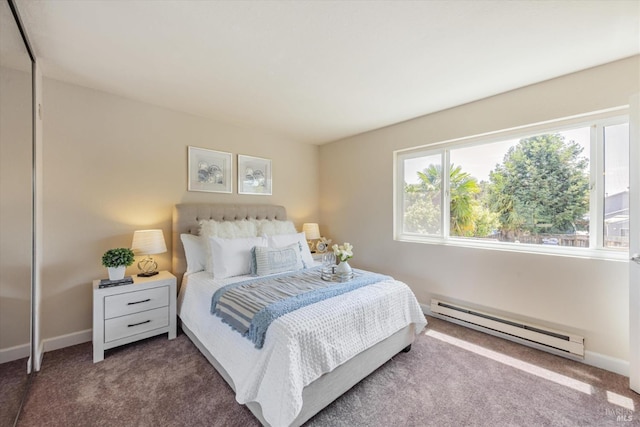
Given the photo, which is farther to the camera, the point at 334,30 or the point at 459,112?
the point at 459,112

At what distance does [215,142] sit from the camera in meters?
3.26

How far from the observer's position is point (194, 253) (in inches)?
107

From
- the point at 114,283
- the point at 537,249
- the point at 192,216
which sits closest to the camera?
the point at 114,283

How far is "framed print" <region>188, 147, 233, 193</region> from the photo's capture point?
3.08m

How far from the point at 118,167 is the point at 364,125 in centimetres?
290

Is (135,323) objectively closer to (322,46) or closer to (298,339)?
(298,339)

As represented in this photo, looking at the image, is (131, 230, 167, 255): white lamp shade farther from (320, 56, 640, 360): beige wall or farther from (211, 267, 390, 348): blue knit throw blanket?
(320, 56, 640, 360): beige wall

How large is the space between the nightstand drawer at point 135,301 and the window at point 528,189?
2.90 m

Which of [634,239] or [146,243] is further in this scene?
[146,243]

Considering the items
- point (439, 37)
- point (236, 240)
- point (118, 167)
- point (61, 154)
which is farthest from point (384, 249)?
point (61, 154)

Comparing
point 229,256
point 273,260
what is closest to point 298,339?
point 273,260

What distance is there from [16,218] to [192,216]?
1344mm

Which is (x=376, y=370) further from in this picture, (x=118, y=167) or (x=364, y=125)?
(x=118, y=167)

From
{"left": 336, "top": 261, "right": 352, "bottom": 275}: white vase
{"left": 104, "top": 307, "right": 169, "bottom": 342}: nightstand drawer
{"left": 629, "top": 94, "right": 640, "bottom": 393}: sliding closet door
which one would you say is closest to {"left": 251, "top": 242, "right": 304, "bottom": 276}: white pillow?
{"left": 336, "top": 261, "right": 352, "bottom": 275}: white vase
